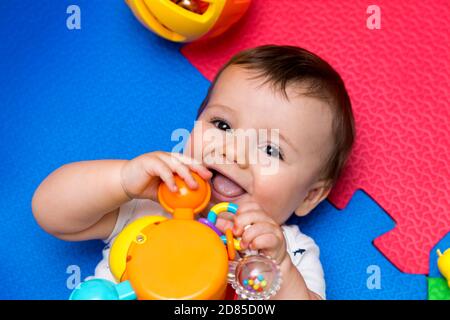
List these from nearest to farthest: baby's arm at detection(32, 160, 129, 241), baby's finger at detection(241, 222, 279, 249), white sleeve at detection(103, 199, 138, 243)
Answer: baby's finger at detection(241, 222, 279, 249)
baby's arm at detection(32, 160, 129, 241)
white sleeve at detection(103, 199, 138, 243)

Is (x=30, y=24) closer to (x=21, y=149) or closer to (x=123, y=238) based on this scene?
(x=21, y=149)

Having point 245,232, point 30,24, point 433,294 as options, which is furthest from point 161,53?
point 433,294

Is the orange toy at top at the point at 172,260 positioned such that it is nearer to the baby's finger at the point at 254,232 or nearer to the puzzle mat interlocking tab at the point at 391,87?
the baby's finger at the point at 254,232

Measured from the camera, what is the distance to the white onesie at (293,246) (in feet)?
3.22

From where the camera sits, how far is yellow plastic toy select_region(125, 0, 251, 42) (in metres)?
1.03

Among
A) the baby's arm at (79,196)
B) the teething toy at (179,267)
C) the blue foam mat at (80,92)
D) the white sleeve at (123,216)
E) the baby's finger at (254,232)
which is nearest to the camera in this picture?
the teething toy at (179,267)

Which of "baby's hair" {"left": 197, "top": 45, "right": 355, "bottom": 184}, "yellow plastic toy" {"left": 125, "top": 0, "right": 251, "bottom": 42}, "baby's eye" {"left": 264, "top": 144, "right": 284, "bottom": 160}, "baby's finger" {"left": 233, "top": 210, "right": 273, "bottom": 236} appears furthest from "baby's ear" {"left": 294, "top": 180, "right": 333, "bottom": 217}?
"yellow plastic toy" {"left": 125, "top": 0, "right": 251, "bottom": 42}

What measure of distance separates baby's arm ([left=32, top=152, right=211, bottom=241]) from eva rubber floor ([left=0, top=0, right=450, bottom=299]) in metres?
0.17

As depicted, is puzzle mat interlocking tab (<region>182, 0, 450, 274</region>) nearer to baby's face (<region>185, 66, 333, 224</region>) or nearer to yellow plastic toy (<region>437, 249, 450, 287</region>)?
yellow plastic toy (<region>437, 249, 450, 287</region>)

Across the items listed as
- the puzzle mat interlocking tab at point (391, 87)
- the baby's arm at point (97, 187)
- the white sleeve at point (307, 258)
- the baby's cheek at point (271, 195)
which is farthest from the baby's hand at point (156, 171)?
the puzzle mat interlocking tab at point (391, 87)

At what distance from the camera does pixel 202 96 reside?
1.17 m

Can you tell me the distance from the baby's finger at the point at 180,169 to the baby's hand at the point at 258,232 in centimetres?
8

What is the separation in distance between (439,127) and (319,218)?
0.92ft

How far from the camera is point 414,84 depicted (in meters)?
1.13
